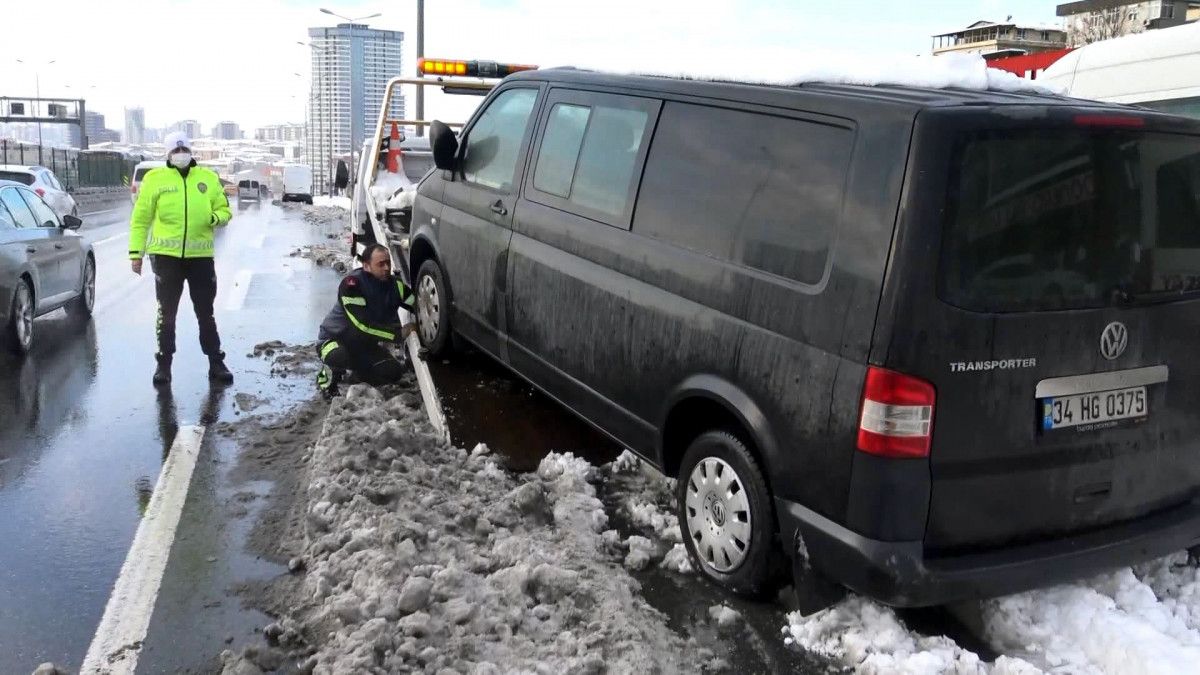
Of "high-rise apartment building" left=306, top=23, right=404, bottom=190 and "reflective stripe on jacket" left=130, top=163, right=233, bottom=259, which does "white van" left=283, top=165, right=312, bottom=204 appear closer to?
"high-rise apartment building" left=306, top=23, right=404, bottom=190

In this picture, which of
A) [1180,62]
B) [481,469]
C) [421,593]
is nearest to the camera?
[421,593]

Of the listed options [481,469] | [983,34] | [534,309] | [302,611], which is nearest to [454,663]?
[302,611]

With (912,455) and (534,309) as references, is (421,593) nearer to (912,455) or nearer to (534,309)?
(912,455)

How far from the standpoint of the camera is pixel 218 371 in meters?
7.64

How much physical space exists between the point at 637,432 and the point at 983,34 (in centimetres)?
9443

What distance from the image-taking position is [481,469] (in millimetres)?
5340

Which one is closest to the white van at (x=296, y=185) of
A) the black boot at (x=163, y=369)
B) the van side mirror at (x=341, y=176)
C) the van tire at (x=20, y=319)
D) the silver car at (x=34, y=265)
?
the van side mirror at (x=341, y=176)

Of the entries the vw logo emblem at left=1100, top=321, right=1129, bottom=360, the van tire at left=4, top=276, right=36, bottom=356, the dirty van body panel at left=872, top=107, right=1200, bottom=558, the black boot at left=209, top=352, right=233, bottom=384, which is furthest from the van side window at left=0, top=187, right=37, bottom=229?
the vw logo emblem at left=1100, top=321, right=1129, bottom=360

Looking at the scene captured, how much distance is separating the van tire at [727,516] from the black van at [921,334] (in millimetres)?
11

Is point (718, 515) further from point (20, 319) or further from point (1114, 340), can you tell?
point (20, 319)

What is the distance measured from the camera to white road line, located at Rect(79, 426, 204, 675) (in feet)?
12.0

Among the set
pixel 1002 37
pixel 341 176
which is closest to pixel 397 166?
pixel 341 176

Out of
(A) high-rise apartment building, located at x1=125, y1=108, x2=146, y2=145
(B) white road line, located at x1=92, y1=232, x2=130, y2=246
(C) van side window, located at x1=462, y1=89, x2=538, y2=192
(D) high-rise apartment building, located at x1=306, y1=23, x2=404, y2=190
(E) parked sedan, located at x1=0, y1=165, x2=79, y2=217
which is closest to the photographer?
(C) van side window, located at x1=462, y1=89, x2=538, y2=192

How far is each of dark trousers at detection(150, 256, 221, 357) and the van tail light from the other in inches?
228
